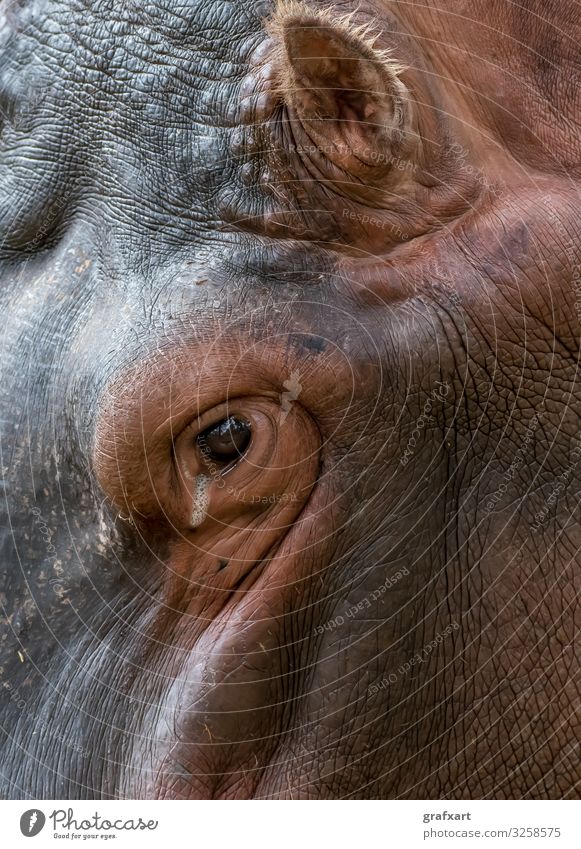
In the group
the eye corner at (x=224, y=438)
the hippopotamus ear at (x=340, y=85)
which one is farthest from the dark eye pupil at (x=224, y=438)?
the hippopotamus ear at (x=340, y=85)

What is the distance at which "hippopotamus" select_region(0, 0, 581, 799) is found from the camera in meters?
1.66

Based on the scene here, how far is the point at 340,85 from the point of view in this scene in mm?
1621

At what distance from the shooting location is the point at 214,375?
163 centimetres

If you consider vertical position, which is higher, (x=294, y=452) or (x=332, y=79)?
(x=332, y=79)

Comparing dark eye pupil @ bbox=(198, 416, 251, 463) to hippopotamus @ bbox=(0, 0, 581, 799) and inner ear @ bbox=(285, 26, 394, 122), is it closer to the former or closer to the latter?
hippopotamus @ bbox=(0, 0, 581, 799)

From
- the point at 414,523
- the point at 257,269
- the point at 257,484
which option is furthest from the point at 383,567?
the point at 257,269

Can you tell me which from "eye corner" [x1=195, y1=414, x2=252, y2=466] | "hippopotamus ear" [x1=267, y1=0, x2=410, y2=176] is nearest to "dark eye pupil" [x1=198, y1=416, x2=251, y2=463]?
"eye corner" [x1=195, y1=414, x2=252, y2=466]

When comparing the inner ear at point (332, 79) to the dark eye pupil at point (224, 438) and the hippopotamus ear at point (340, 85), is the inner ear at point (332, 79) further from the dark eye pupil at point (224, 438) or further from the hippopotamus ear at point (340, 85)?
the dark eye pupil at point (224, 438)

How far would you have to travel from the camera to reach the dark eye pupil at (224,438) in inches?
65.8

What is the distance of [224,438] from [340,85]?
0.63 m

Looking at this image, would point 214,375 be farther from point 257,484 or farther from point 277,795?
point 277,795

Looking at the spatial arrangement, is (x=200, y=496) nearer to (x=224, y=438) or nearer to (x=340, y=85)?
(x=224, y=438)

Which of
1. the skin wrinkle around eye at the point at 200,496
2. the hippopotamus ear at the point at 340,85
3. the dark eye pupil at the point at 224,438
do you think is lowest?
the skin wrinkle around eye at the point at 200,496

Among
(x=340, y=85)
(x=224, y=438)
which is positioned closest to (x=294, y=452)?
(x=224, y=438)
